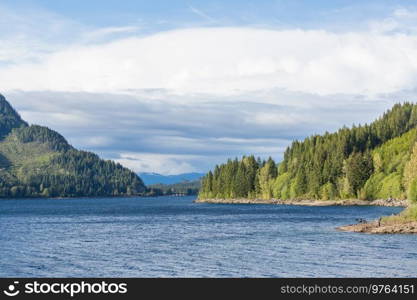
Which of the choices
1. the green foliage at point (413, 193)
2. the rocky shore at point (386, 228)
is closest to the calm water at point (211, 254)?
the rocky shore at point (386, 228)

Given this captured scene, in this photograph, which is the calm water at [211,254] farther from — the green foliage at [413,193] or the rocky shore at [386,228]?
the green foliage at [413,193]

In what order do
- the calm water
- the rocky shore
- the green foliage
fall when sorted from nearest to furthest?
1. the calm water
2. the rocky shore
3. the green foliage

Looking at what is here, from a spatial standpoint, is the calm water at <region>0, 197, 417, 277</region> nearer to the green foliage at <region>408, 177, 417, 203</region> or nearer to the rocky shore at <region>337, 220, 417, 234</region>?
the rocky shore at <region>337, 220, 417, 234</region>

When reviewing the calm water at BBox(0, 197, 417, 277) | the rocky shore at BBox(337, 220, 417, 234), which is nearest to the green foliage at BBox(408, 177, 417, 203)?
the rocky shore at BBox(337, 220, 417, 234)

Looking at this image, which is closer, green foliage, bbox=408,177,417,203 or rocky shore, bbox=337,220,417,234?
rocky shore, bbox=337,220,417,234

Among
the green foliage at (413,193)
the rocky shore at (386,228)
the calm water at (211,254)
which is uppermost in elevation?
the green foliage at (413,193)

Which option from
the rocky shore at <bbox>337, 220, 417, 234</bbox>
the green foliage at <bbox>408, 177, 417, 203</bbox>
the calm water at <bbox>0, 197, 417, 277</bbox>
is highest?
the green foliage at <bbox>408, 177, 417, 203</bbox>

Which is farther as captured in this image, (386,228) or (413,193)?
(413,193)

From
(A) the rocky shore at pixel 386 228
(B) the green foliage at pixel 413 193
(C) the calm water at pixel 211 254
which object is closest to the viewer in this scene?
(C) the calm water at pixel 211 254

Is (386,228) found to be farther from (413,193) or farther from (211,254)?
(211,254)

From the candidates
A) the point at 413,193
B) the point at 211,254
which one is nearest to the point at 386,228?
the point at 413,193

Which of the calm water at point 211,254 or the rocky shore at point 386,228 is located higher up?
the rocky shore at point 386,228

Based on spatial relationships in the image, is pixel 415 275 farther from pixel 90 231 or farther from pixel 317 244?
pixel 90 231

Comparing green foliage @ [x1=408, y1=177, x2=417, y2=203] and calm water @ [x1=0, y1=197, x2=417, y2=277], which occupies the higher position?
green foliage @ [x1=408, y1=177, x2=417, y2=203]
